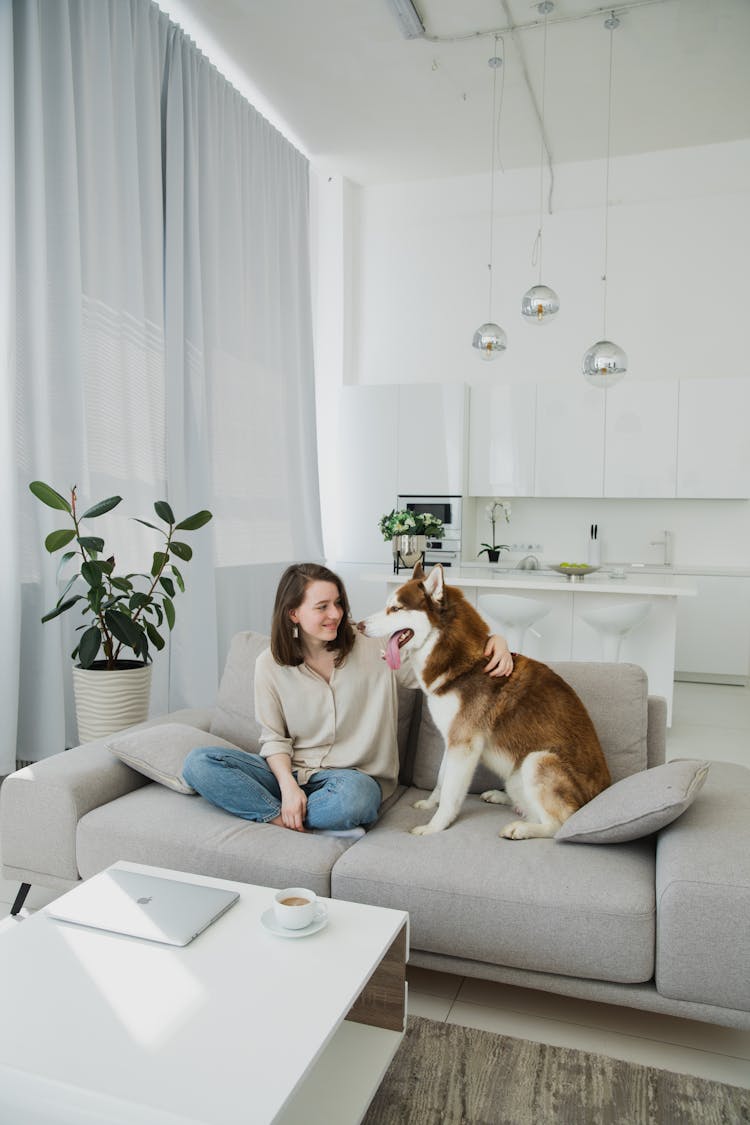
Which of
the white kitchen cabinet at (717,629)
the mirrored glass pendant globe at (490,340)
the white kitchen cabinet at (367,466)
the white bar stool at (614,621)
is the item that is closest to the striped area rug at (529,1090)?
the white bar stool at (614,621)

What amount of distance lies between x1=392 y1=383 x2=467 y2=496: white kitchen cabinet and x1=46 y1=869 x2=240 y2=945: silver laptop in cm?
479

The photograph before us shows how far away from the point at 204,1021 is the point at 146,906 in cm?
39

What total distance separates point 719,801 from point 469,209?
5.67 m

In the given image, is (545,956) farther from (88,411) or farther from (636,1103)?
(88,411)

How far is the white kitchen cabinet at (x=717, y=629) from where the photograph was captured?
5.64 metres

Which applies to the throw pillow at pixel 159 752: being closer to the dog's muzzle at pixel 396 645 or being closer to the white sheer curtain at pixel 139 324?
the dog's muzzle at pixel 396 645

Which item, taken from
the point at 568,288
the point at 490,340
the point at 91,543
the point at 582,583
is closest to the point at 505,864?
the point at 91,543

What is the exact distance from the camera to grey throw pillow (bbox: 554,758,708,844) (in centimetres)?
177

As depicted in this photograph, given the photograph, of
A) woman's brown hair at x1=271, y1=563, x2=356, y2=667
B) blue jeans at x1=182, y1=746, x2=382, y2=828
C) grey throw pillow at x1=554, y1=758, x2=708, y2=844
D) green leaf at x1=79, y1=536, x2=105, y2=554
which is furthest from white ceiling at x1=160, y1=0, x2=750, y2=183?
grey throw pillow at x1=554, y1=758, x2=708, y2=844

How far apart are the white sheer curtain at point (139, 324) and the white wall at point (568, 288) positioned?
111cm

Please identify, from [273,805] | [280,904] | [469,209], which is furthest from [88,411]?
[469,209]

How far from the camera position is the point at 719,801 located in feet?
6.61

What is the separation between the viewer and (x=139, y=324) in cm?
406

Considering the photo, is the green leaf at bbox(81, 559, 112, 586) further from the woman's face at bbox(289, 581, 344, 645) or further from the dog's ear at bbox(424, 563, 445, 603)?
the dog's ear at bbox(424, 563, 445, 603)
